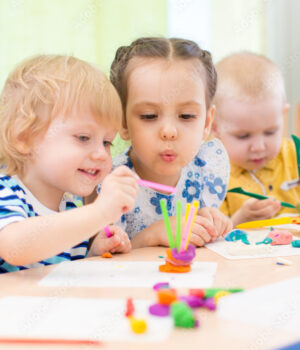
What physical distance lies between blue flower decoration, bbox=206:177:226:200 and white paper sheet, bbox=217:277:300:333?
0.70m

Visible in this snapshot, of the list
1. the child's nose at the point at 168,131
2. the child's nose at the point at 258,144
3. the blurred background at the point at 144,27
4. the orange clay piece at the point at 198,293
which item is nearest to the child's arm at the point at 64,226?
the orange clay piece at the point at 198,293

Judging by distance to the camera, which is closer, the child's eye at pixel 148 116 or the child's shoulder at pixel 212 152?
the child's eye at pixel 148 116

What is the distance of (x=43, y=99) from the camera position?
2.95 ft

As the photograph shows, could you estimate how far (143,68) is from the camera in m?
1.13

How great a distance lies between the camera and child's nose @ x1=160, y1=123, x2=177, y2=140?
3.51 ft

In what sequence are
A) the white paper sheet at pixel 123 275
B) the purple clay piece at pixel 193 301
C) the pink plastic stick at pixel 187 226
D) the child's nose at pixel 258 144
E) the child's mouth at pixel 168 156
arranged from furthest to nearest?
the child's nose at pixel 258 144
the child's mouth at pixel 168 156
the pink plastic stick at pixel 187 226
the white paper sheet at pixel 123 275
the purple clay piece at pixel 193 301

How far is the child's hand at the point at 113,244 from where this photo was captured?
0.92 metres

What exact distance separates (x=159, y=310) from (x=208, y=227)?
1.57ft

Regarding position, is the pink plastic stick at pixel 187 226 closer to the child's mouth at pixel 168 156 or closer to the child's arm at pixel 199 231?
the child's arm at pixel 199 231

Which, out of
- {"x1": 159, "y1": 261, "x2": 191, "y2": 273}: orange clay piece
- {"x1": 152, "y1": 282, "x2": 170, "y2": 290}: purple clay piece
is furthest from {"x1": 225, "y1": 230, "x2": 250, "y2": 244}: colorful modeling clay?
{"x1": 152, "y1": 282, "x2": 170, "y2": 290}: purple clay piece

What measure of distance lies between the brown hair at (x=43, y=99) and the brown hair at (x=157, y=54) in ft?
0.67

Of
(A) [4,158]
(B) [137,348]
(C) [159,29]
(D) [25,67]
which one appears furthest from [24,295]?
(C) [159,29]

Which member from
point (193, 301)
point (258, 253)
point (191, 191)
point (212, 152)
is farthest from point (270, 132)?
point (193, 301)

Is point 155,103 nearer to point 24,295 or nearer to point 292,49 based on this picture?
point 24,295
